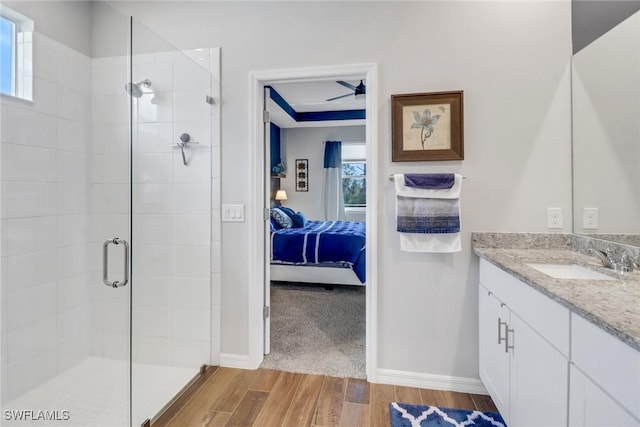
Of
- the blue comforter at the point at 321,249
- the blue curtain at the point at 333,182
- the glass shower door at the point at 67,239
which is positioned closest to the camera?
the glass shower door at the point at 67,239

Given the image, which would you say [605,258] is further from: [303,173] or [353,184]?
[303,173]

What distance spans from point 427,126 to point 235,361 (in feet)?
6.74

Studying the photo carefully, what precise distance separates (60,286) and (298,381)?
5.20 feet

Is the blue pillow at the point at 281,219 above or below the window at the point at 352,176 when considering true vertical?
below

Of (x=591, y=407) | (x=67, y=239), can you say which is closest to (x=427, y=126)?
(x=591, y=407)

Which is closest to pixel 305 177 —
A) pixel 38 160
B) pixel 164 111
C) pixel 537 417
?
pixel 164 111

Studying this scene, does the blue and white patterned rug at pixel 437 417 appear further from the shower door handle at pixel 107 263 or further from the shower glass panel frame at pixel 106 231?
the shower door handle at pixel 107 263

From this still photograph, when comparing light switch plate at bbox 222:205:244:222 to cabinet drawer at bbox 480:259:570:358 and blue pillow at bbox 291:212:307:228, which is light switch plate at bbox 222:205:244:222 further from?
blue pillow at bbox 291:212:307:228

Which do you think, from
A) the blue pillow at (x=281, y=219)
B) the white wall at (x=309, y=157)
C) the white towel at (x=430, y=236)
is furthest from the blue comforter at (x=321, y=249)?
the white wall at (x=309, y=157)

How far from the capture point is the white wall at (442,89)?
1.83 m

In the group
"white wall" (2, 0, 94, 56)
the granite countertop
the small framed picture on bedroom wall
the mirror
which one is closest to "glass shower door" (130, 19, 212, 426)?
"white wall" (2, 0, 94, 56)

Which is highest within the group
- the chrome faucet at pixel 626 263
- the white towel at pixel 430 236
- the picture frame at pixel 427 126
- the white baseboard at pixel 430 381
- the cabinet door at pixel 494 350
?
the picture frame at pixel 427 126

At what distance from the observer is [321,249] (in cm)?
381

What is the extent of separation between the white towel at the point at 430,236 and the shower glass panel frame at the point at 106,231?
1.33m
